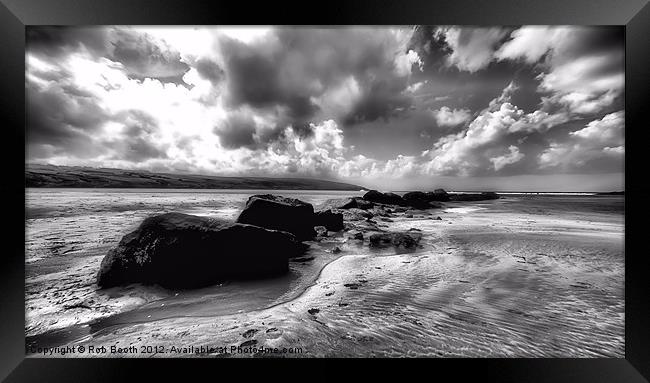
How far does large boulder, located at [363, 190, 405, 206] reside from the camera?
47.4 feet

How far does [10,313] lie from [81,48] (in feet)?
11.4

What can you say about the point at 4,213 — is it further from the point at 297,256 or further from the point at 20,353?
the point at 297,256

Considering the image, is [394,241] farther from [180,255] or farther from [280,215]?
[180,255]

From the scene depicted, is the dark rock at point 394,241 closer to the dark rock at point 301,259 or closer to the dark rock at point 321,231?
the dark rock at point 321,231

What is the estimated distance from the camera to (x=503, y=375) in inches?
85.0

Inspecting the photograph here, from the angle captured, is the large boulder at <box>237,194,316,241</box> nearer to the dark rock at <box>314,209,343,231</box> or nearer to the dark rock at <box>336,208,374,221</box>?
the dark rock at <box>314,209,343,231</box>

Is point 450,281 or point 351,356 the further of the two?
point 450,281

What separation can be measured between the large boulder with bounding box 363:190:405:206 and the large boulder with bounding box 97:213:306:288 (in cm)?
1183

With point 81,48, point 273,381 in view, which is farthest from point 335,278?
point 81,48

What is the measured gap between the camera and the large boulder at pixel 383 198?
14434 millimetres
